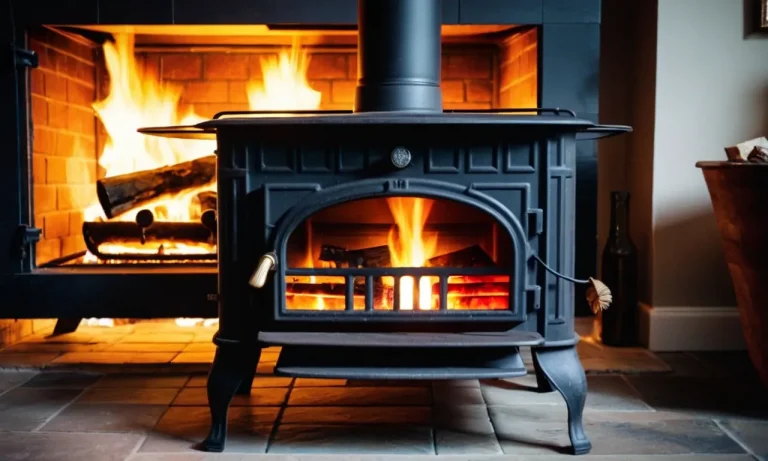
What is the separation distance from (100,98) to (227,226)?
1.23 metres

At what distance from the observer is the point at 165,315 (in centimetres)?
228

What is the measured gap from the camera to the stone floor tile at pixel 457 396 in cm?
199

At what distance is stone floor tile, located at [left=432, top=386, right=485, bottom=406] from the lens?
1991mm

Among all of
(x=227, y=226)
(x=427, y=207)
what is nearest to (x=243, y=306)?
(x=227, y=226)

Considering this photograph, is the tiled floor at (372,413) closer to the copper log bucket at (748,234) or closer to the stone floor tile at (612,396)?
the stone floor tile at (612,396)

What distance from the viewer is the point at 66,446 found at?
1.68 meters

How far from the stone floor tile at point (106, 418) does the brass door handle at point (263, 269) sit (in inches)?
18.3

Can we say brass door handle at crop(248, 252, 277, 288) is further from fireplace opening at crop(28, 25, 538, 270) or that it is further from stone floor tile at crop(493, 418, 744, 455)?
fireplace opening at crop(28, 25, 538, 270)

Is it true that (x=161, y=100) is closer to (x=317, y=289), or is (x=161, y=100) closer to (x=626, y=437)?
(x=317, y=289)

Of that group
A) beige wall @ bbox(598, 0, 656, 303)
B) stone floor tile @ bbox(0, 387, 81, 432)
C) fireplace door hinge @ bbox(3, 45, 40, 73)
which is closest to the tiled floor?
stone floor tile @ bbox(0, 387, 81, 432)

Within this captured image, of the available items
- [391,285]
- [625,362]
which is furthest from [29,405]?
[625,362]

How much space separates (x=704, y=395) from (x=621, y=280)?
56 centimetres

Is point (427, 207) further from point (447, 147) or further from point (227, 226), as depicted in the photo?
point (227, 226)

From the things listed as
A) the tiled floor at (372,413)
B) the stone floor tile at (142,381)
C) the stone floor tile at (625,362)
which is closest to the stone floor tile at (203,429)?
the tiled floor at (372,413)
